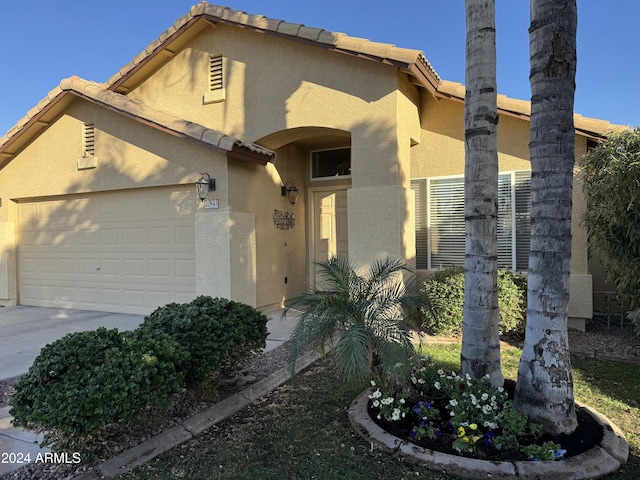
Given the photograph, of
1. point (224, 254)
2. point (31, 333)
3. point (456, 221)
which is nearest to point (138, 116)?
point (224, 254)

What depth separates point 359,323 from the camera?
3748 millimetres

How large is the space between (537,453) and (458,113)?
6.56m

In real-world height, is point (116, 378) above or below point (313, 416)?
above

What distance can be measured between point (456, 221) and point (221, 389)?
18.0 ft

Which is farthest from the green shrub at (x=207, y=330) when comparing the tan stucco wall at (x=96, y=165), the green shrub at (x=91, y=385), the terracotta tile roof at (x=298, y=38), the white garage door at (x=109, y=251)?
the terracotta tile roof at (x=298, y=38)

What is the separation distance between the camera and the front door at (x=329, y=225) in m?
9.91

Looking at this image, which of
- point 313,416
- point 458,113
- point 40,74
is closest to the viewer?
point 313,416

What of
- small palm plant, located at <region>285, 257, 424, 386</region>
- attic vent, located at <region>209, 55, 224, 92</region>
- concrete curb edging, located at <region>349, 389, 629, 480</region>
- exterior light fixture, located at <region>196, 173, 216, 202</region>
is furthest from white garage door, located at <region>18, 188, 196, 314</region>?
concrete curb edging, located at <region>349, 389, 629, 480</region>

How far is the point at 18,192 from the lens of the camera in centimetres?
1040

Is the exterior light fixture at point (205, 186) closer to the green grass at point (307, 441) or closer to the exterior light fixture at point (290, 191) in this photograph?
the exterior light fixture at point (290, 191)

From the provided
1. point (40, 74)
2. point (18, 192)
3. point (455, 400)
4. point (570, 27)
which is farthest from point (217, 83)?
point (40, 74)

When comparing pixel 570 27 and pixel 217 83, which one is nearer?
pixel 570 27

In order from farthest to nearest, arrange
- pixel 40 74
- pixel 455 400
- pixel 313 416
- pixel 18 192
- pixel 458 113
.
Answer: pixel 40 74 → pixel 18 192 → pixel 458 113 → pixel 313 416 → pixel 455 400

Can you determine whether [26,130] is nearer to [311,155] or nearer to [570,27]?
[311,155]
